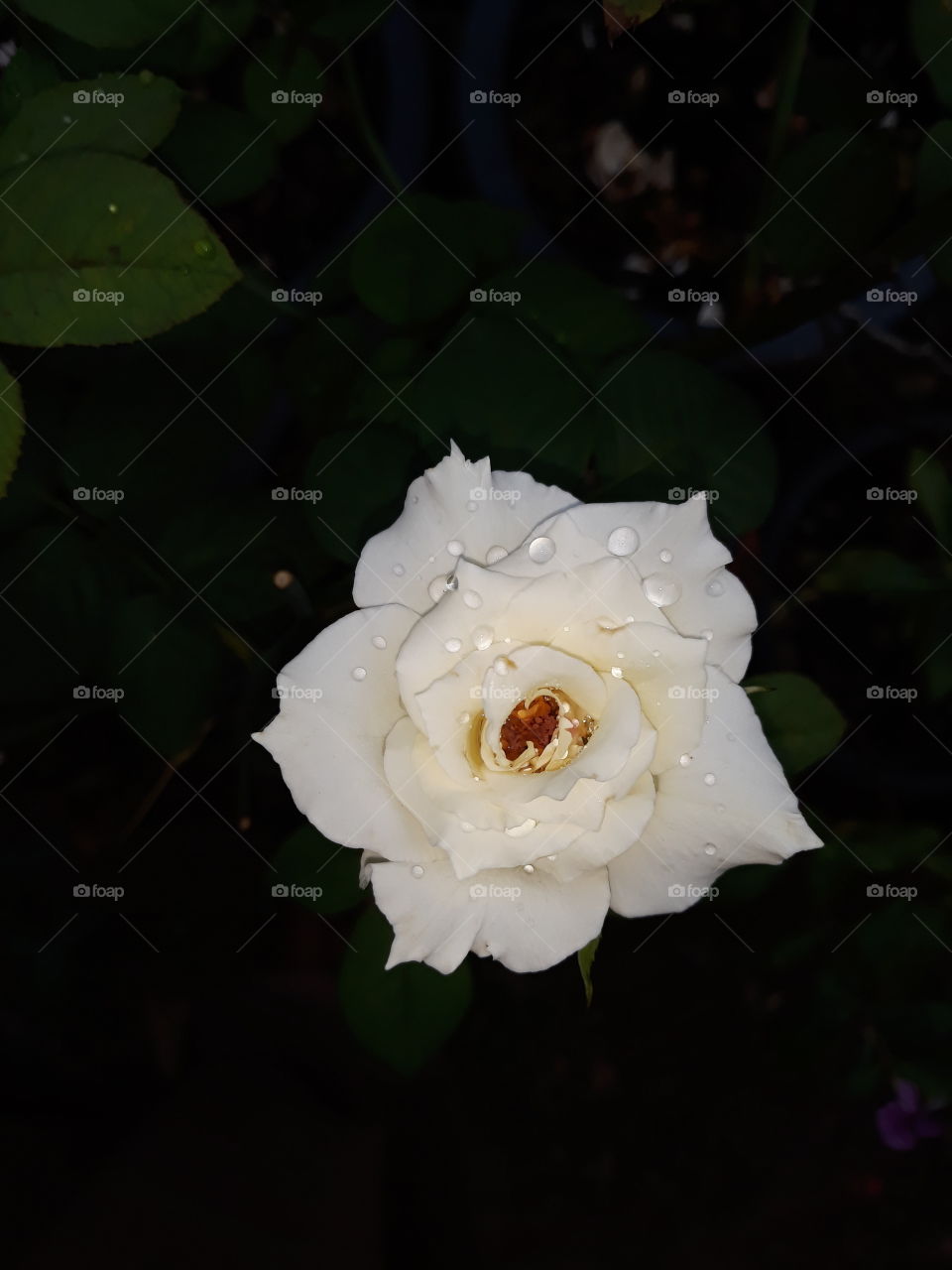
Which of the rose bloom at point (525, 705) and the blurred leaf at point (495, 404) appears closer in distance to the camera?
the rose bloom at point (525, 705)

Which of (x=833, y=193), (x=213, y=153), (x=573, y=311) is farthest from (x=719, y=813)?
(x=213, y=153)

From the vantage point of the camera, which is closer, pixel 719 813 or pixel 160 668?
pixel 719 813

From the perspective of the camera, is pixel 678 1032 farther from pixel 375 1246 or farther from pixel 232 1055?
pixel 232 1055

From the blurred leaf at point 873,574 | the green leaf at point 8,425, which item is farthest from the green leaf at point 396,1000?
the blurred leaf at point 873,574

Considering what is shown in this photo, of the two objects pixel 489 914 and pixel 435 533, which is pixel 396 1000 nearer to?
pixel 489 914

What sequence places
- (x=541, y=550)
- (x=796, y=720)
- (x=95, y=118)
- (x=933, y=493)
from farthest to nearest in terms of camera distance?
(x=933, y=493), (x=796, y=720), (x=95, y=118), (x=541, y=550)

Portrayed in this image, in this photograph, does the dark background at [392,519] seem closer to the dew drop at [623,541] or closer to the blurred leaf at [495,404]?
the blurred leaf at [495,404]
